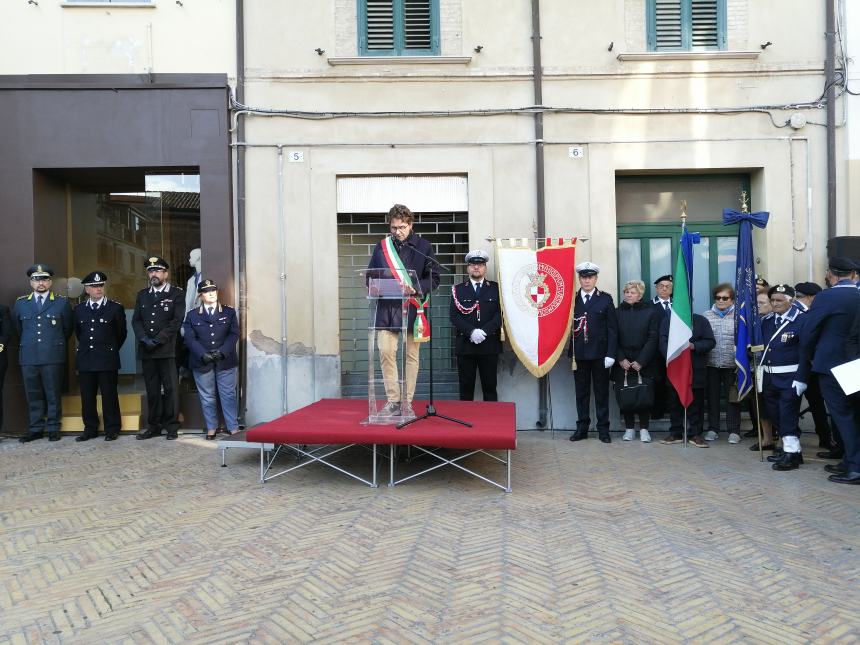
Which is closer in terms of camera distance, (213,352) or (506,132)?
(213,352)

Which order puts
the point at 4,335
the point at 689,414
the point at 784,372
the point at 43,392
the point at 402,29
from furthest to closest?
the point at 402,29 < the point at 43,392 < the point at 4,335 < the point at 689,414 < the point at 784,372

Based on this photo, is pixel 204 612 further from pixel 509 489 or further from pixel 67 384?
pixel 67 384

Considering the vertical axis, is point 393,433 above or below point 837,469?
above

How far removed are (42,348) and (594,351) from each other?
6965 mm

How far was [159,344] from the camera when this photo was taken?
310 inches

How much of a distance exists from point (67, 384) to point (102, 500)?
4082 mm

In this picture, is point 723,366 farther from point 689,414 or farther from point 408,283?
point 408,283

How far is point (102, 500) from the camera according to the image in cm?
531

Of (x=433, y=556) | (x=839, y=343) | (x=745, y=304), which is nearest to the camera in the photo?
(x=433, y=556)

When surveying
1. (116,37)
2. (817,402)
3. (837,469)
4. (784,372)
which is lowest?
(837,469)

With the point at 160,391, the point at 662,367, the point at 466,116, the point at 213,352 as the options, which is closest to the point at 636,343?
the point at 662,367

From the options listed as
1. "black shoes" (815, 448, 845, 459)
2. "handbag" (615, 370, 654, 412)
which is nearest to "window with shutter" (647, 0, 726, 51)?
"handbag" (615, 370, 654, 412)

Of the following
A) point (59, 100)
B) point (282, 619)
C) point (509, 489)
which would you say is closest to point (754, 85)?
point (509, 489)

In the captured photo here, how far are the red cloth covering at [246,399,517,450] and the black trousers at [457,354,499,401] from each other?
1495mm
